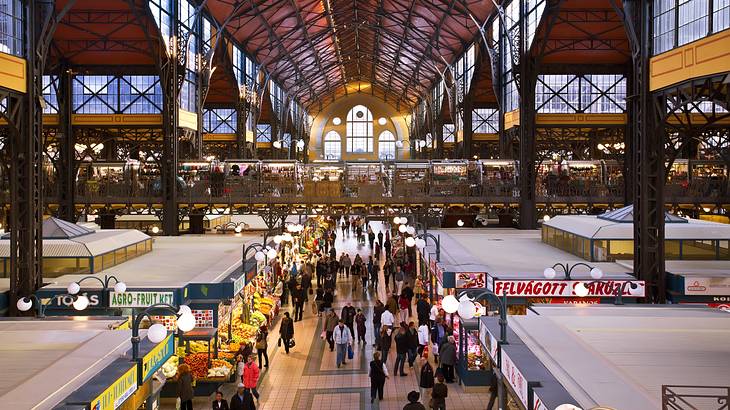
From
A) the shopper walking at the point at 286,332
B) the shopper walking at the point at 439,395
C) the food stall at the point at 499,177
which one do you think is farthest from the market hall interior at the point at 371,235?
the shopper walking at the point at 286,332

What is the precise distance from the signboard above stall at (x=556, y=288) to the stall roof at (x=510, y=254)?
0.29 meters

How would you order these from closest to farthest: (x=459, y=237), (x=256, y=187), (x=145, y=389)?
(x=145, y=389) < (x=459, y=237) < (x=256, y=187)

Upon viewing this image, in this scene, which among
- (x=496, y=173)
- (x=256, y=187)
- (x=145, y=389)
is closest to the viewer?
(x=145, y=389)

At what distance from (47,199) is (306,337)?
17.0 m

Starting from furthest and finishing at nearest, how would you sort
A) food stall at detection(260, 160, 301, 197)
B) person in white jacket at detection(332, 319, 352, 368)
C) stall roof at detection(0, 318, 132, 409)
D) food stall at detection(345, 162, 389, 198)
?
food stall at detection(260, 160, 301, 197) < food stall at detection(345, 162, 389, 198) < person in white jacket at detection(332, 319, 352, 368) < stall roof at detection(0, 318, 132, 409)

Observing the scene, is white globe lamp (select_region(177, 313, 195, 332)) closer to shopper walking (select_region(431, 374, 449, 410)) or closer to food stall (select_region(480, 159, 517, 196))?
shopper walking (select_region(431, 374, 449, 410))

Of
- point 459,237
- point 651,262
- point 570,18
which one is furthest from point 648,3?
point 570,18

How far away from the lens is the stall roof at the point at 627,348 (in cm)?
699

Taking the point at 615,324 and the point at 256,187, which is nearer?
the point at 615,324

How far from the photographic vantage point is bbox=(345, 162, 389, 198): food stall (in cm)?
3052

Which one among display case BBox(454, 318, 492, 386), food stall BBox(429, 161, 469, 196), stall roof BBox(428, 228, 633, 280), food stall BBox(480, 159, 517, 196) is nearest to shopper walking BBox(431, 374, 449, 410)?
display case BBox(454, 318, 492, 386)

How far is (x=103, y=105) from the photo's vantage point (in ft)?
99.4

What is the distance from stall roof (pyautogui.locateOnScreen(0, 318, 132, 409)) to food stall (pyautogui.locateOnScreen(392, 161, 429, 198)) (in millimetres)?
20379

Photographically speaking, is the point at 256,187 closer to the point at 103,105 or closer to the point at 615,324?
the point at 103,105
